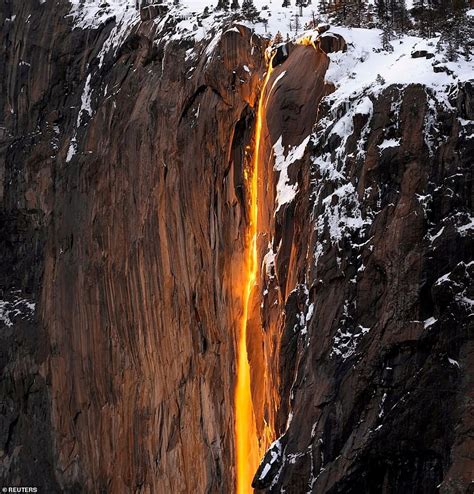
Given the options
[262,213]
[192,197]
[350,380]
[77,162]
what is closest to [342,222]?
[350,380]

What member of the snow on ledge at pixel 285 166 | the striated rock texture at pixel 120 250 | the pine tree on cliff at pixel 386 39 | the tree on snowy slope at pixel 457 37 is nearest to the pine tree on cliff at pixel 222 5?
the striated rock texture at pixel 120 250

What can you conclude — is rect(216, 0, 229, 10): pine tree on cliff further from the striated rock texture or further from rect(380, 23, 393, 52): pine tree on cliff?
rect(380, 23, 393, 52): pine tree on cliff

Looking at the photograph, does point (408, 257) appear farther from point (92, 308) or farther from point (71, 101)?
point (71, 101)

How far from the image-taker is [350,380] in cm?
1745

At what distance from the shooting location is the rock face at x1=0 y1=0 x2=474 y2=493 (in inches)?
675

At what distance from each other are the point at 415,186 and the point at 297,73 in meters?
6.47

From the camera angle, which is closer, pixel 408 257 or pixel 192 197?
pixel 408 257

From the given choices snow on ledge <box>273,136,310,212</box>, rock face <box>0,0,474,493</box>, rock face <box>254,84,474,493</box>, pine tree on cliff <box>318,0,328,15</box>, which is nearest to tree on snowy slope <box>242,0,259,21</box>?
rock face <box>0,0,474,493</box>

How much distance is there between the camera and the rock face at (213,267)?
17141 millimetres

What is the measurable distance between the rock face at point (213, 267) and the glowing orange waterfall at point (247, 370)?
0.40 meters

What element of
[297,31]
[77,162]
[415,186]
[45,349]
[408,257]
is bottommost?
[45,349]

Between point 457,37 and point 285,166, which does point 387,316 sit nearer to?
point 285,166

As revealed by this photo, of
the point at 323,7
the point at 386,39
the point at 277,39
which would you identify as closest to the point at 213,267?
the point at 277,39

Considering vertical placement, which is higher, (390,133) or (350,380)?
(390,133)
